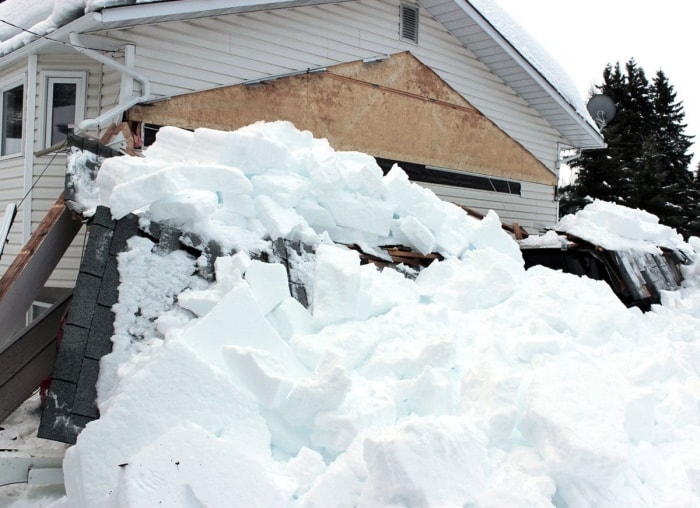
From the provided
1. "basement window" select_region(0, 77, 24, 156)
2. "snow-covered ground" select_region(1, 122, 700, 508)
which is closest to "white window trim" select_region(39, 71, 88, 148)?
"basement window" select_region(0, 77, 24, 156)

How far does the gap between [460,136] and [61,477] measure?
32.0 ft

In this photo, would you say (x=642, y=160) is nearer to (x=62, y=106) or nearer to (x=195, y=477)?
(x=62, y=106)

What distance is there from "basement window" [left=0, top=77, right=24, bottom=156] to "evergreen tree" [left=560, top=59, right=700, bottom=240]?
2090cm

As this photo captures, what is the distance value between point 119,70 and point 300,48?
288cm

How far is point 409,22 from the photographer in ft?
36.2

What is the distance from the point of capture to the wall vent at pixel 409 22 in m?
10.9

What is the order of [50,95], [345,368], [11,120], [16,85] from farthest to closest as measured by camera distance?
1. [11,120]
2. [16,85]
3. [50,95]
4. [345,368]

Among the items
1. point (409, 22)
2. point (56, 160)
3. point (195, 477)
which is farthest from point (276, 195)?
point (409, 22)

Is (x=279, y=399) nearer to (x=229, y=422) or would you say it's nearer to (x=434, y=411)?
(x=229, y=422)

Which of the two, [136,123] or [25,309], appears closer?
[25,309]

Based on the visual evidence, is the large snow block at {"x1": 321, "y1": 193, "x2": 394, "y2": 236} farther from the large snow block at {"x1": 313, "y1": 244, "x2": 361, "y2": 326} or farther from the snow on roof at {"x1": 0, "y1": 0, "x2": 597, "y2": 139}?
the snow on roof at {"x1": 0, "y1": 0, "x2": 597, "y2": 139}

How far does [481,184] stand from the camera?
40.2 ft

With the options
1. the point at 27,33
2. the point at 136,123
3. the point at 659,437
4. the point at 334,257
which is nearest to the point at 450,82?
the point at 136,123

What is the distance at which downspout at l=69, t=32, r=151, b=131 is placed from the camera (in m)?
7.26
